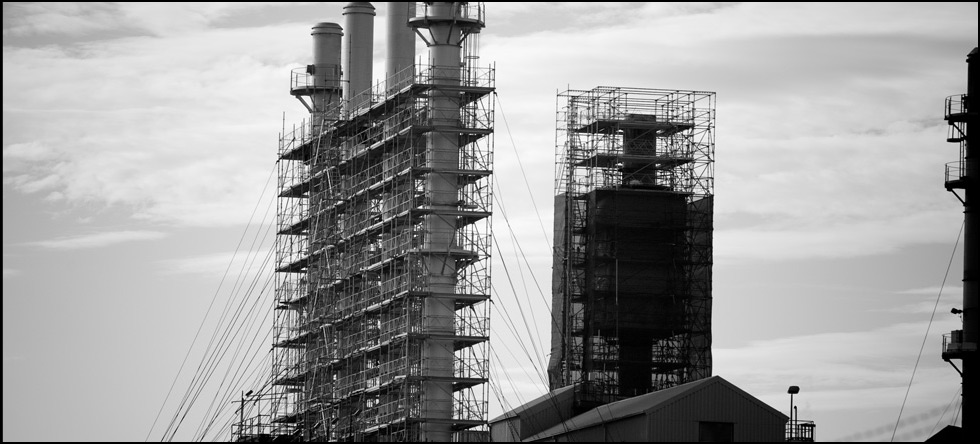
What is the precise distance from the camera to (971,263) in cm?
8206

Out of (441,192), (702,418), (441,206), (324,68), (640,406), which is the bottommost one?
(702,418)

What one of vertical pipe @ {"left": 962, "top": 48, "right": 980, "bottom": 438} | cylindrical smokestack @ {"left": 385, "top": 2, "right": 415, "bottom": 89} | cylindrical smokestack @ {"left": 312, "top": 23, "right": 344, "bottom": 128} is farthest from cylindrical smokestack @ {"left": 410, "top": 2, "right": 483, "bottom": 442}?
vertical pipe @ {"left": 962, "top": 48, "right": 980, "bottom": 438}

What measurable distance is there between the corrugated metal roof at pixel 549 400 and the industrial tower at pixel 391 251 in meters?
7.98

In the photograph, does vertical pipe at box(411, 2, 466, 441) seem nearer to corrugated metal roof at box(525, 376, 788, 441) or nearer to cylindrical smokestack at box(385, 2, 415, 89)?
cylindrical smokestack at box(385, 2, 415, 89)

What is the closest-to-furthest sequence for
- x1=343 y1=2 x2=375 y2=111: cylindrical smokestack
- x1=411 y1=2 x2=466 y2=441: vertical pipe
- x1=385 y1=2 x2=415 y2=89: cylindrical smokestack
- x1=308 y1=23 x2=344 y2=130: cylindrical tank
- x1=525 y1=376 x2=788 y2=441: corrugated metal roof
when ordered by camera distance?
x1=411 y1=2 x2=466 y2=441: vertical pipe → x1=525 y1=376 x2=788 y2=441: corrugated metal roof → x1=385 y1=2 x2=415 y2=89: cylindrical smokestack → x1=343 y1=2 x2=375 y2=111: cylindrical smokestack → x1=308 y1=23 x2=344 y2=130: cylindrical tank

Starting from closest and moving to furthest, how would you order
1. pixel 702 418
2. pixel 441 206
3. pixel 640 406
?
pixel 702 418, pixel 441 206, pixel 640 406

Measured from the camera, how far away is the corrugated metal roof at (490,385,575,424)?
9044 centimetres

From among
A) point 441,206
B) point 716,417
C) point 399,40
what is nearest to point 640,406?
point 716,417

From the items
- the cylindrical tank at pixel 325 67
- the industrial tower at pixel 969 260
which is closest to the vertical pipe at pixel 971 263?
the industrial tower at pixel 969 260

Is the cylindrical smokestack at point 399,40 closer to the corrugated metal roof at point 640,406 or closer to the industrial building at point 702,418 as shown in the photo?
the corrugated metal roof at point 640,406

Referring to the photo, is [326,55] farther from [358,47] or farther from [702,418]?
[702,418]

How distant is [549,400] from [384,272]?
13329mm

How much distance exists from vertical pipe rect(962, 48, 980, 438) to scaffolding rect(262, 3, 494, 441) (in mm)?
18879

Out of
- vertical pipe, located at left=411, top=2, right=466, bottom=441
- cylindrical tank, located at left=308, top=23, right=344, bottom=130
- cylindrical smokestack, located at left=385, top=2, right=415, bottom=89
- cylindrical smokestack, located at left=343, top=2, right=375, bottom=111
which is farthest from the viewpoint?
cylindrical tank, located at left=308, top=23, right=344, bottom=130
